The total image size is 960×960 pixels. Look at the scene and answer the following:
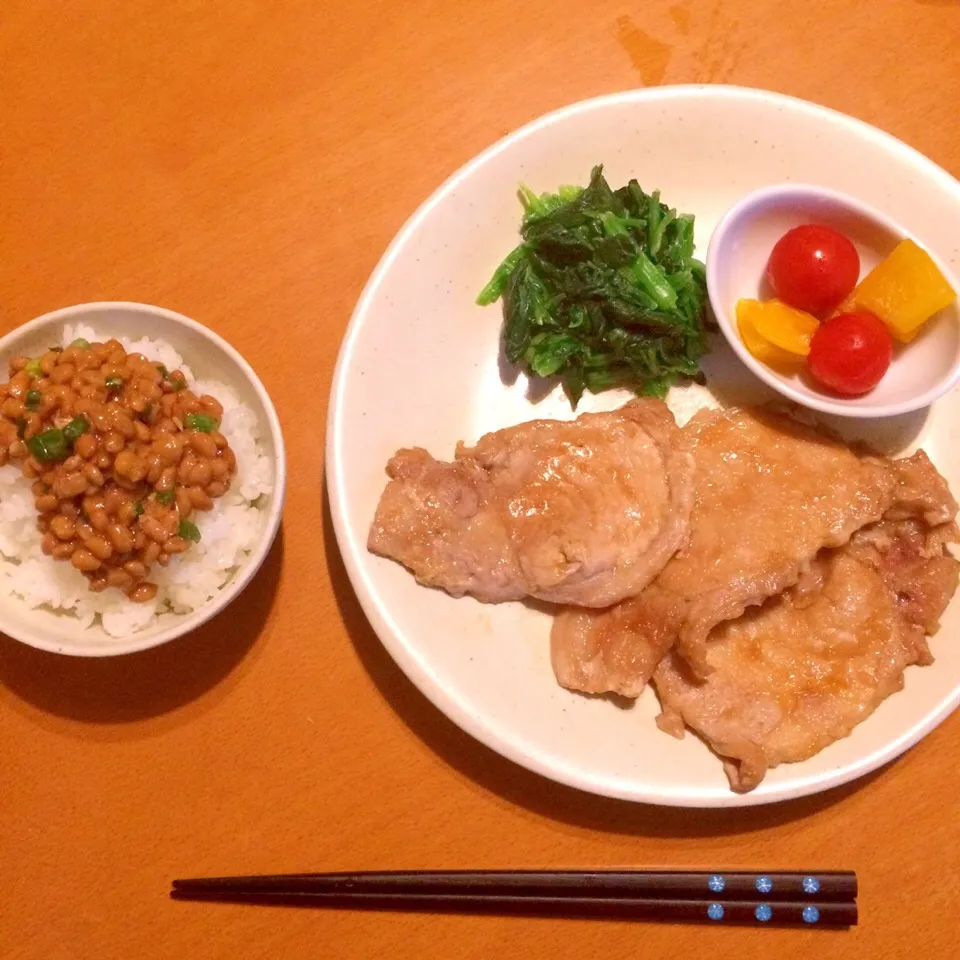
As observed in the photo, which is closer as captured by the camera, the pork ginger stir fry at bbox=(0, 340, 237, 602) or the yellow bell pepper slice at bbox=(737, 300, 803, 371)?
the pork ginger stir fry at bbox=(0, 340, 237, 602)

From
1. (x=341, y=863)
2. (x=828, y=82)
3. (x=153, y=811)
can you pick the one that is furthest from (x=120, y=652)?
(x=828, y=82)

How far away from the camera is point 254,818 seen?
2.43 metres

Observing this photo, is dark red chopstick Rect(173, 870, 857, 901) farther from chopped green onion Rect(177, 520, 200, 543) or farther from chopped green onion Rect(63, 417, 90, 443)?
chopped green onion Rect(63, 417, 90, 443)

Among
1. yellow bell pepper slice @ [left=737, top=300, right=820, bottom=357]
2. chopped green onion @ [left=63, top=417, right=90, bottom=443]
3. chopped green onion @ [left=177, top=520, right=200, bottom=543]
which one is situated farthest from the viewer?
yellow bell pepper slice @ [left=737, top=300, right=820, bottom=357]

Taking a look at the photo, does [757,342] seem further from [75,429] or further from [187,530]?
[75,429]

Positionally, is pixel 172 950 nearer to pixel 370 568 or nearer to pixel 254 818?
pixel 254 818

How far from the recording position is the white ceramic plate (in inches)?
91.4

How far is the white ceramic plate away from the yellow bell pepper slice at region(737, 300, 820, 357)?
206mm

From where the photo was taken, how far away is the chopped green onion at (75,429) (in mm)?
2070

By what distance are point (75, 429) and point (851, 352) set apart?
6.69ft

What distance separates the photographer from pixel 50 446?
2.08m

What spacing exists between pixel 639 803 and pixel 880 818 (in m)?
0.72

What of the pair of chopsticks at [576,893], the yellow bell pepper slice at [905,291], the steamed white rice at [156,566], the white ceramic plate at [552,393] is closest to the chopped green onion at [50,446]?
the steamed white rice at [156,566]

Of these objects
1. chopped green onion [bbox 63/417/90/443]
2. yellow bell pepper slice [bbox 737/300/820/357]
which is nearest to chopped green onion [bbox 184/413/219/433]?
chopped green onion [bbox 63/417/90/443]
